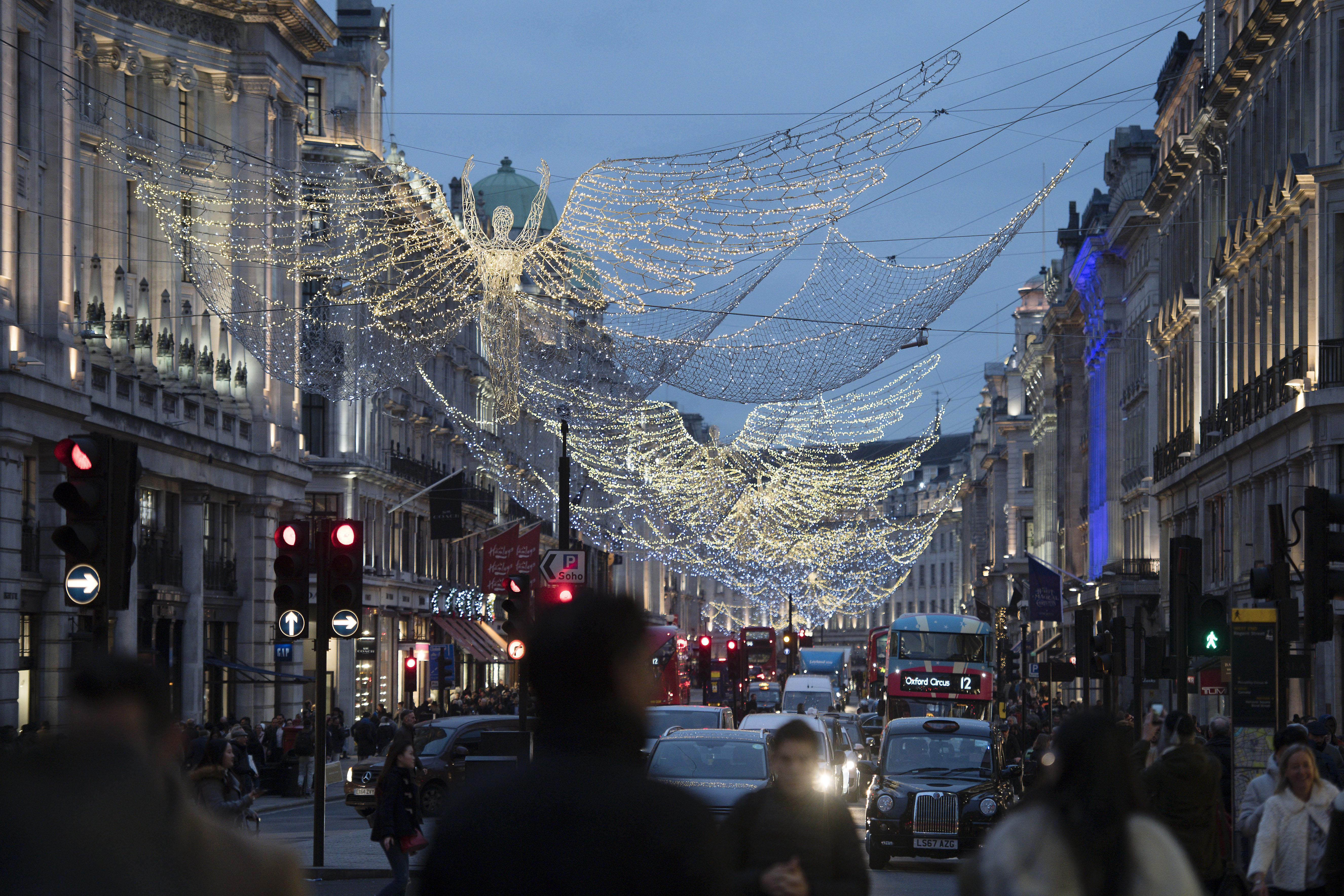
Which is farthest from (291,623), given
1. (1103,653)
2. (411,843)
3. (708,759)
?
(1103,653)

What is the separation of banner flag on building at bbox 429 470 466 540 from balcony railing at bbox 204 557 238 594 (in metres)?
10.5

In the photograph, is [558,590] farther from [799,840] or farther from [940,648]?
[940,648]

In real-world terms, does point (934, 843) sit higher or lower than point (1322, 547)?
lower

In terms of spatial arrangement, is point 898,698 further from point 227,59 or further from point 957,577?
point 957,577

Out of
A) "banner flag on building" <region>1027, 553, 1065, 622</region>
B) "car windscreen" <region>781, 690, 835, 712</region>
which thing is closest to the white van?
"car windscreen" <region>781, 690, 835, 712</region>

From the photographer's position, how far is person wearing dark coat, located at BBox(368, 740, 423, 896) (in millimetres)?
15203

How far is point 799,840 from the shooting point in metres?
7.64

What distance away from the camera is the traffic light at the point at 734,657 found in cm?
5838

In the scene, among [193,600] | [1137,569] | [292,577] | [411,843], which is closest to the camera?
[411,843]

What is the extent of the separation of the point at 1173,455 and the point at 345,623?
3925cm

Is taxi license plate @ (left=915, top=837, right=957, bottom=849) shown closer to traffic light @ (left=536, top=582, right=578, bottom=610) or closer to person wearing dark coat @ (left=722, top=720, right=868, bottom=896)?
traffic light @ (left=536, top=582, right=578, bottom=610)

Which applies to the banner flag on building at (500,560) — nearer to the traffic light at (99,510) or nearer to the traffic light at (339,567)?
the traffic light at (339,567)

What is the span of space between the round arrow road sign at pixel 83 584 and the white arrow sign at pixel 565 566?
18159 mm

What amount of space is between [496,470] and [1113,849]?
2484 inches
